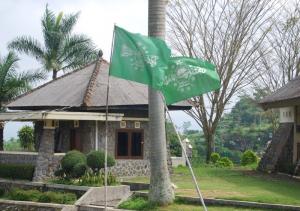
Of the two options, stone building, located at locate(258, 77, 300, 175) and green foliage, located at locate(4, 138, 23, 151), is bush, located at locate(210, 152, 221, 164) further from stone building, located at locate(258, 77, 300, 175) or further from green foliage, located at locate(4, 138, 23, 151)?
green foliage, located at locate(4, 138, 23, 151)

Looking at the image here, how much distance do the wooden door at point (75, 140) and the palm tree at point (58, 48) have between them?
11596 mm

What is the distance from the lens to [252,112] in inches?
3292

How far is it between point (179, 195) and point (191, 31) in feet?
66.5

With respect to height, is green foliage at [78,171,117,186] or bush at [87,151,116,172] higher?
bush at [87,151,116,172]

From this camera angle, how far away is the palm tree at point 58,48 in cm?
3772

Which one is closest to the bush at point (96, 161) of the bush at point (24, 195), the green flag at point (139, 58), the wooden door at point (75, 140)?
the bush at point (24, 195)

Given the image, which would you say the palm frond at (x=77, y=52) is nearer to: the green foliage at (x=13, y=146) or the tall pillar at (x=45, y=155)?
the green foliage at (x=13, y=146)

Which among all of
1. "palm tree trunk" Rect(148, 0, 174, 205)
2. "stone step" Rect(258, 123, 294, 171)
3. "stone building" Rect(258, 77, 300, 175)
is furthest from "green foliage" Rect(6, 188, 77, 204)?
"stone step" Rect(258, 123, 294, 171)

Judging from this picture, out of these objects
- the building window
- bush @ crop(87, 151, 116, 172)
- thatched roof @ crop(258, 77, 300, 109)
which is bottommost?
bush @ crop(87, 151, 116, 172)

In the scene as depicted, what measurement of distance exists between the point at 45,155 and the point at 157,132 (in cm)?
710

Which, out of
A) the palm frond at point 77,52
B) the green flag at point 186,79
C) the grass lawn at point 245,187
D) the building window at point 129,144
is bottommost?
the grass lawn at point 245,187

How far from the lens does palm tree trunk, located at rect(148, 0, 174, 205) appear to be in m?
17.2

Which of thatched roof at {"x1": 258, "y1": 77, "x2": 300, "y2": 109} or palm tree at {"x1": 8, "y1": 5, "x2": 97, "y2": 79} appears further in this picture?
palm tree at {"x1": 8, "y1": 5, "x2": 97, "y2": 79}

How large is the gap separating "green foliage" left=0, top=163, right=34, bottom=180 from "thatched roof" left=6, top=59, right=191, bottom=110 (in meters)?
3.51
